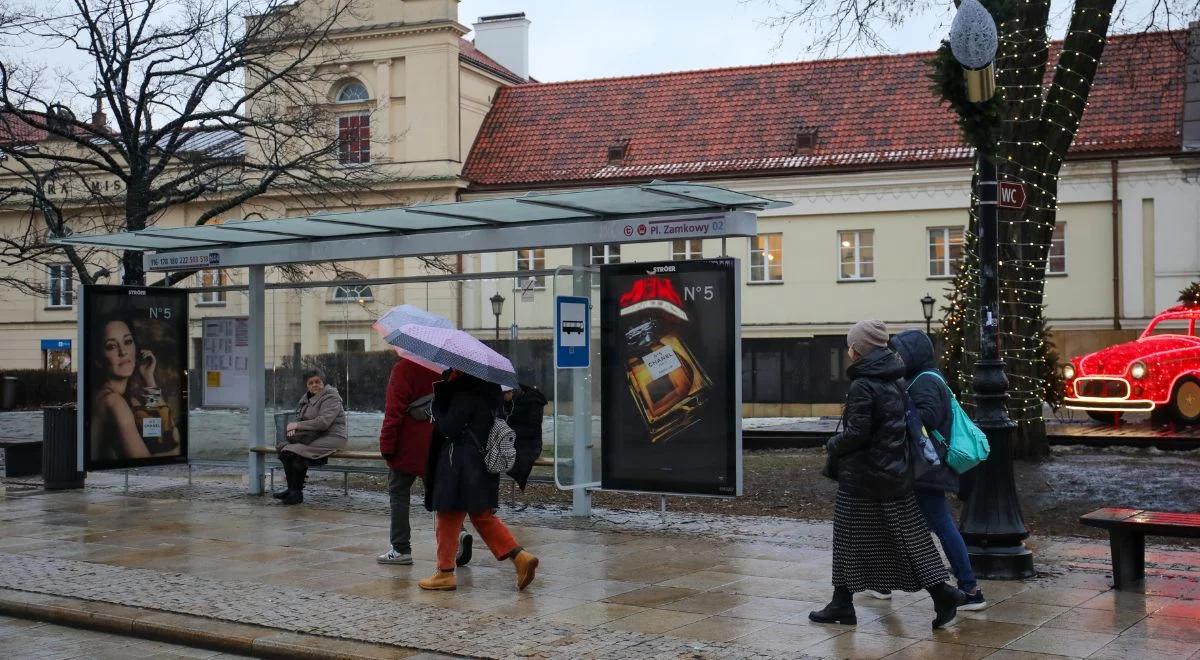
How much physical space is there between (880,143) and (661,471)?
96.2ft

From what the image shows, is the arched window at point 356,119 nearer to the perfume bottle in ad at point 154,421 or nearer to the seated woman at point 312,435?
the perfume bottle in ad at point 154,421

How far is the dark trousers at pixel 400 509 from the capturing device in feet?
34.5

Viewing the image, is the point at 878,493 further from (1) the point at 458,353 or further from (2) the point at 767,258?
(2) the point at 767,258

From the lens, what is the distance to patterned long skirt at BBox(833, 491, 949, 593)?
25.8ft

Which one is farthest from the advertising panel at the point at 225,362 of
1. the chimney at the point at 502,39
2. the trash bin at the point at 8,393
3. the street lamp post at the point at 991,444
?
the chimney at the point at 502,39

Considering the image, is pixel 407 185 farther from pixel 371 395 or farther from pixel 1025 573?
pixel 1025 573

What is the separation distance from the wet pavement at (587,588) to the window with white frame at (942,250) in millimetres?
27510

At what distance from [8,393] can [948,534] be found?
137 feet

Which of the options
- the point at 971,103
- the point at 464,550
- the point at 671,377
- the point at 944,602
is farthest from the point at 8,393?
the point at 944,602

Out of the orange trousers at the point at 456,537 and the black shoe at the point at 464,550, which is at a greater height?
the orange trousers at the point at 456,537

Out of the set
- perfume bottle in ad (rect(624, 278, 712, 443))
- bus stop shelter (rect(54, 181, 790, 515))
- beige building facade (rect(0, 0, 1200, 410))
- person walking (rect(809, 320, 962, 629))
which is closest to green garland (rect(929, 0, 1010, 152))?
bus stop shelter (rect(54, 181, 790, 515))

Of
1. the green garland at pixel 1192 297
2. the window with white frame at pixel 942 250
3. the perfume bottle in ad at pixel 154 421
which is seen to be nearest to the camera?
the perfume bottle in ad at pixel 154 421

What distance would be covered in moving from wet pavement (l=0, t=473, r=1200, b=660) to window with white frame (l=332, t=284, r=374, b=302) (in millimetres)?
2620

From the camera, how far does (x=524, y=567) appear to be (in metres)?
9.34
